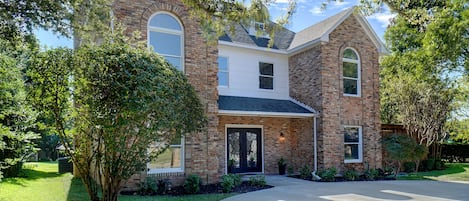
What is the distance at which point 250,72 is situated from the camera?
16.9m

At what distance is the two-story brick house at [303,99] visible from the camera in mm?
15992

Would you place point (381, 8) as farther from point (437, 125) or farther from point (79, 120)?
point (437, 125)

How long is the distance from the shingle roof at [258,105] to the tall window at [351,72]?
2319 millimetres

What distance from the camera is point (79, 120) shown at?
25.2 feet

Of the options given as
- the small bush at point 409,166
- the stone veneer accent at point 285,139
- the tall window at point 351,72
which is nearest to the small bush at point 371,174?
the stone veneer accent at point 285,139

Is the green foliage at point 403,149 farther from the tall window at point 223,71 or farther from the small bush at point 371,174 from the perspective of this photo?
the tall window at point 223,71

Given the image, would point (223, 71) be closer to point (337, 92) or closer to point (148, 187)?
point (337, 92)

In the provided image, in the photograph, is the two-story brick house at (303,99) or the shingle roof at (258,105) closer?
the shingle roof at (258,105)

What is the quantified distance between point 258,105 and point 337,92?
143 inches

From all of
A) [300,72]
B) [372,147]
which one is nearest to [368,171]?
[372,147]

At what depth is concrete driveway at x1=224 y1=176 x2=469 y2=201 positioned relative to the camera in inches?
409

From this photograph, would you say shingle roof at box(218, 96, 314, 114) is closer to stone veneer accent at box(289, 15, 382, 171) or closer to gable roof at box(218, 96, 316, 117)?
gable roof at box(218, 96, 316, 117)

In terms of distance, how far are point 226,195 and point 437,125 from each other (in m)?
13.3

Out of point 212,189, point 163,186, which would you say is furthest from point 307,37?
point 163,186
